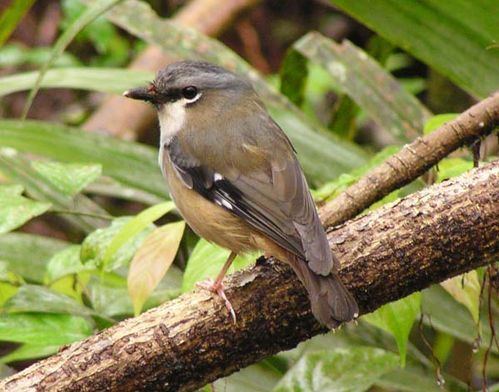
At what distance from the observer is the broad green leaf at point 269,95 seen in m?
3.72

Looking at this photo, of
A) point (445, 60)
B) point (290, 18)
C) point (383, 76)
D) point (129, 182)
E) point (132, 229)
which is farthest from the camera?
point (290, 18)

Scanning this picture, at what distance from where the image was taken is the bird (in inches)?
91.9

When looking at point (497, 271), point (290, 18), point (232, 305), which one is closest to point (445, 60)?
point (497, 271)

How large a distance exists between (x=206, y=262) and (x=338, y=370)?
58 centimetres

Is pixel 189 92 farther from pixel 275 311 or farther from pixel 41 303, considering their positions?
pixel 275 311

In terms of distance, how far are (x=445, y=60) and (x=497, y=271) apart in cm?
88

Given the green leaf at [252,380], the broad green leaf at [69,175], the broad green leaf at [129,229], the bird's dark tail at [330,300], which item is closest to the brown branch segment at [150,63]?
the green leaf at [252,380]

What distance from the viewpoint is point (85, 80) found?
3895 millimetres

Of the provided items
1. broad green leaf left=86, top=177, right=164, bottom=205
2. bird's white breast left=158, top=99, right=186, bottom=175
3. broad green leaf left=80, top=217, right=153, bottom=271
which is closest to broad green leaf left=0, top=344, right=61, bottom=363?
broad green leaf left=80, top=217, right=153, bottom=271

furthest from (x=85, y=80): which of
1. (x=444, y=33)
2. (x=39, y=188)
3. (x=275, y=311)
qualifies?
(x=275, y=311)

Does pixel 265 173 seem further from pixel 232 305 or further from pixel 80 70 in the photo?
pixel 80 70

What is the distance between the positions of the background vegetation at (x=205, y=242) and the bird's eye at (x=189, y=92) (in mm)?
338

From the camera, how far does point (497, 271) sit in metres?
2.64

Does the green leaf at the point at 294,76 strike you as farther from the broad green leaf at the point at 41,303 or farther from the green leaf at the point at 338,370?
the broad green leaf at the point at 41,303
